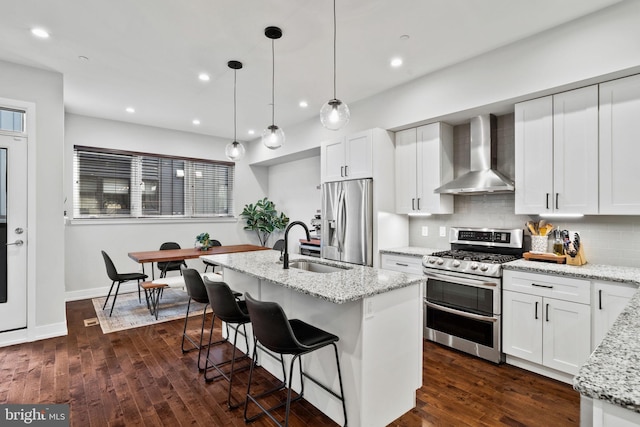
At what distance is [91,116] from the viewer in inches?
210

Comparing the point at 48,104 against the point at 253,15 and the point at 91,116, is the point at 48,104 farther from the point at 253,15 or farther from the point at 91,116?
the point at 253,15

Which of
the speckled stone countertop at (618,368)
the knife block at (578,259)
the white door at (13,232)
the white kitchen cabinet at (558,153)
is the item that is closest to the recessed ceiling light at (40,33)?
the white door at (13,232)

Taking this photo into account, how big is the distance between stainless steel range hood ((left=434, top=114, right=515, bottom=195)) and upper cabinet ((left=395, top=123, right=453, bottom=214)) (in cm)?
25

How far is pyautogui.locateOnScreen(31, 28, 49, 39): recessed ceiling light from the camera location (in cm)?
Answer: 288

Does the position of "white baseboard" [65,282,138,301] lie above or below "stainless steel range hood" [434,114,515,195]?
below

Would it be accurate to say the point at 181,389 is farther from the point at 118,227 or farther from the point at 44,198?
the point at 118,227

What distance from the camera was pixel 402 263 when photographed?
3.96 m

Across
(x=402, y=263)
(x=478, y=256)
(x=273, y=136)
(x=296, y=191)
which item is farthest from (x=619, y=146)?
(x=296, y=191)

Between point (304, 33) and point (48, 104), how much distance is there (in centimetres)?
308

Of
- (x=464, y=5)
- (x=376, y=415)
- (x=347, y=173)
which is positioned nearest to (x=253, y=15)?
(x=464, y=5)

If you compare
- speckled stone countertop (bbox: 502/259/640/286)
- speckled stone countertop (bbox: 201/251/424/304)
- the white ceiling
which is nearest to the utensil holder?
speckled stone countertop (bbox: 502/259/640/286)

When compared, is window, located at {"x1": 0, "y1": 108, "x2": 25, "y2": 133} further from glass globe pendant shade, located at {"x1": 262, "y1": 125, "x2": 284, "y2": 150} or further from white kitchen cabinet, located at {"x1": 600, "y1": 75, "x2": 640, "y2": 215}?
white kitchen cabinet, located at {"x1": 600, "y1": 75, "x2": 640, "y2": 215}

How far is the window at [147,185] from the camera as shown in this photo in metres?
5.42

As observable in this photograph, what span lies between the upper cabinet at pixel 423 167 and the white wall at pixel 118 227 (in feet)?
13.2
